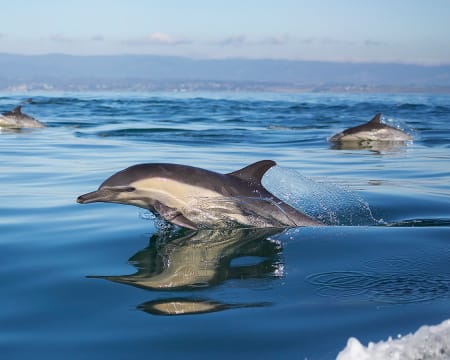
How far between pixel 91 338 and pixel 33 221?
4296mm

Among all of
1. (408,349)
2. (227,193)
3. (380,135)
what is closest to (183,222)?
(227,193)

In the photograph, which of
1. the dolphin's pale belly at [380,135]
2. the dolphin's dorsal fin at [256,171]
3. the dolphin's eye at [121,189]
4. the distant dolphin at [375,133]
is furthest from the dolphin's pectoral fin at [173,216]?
the dolphin's pale belly at [380,135]

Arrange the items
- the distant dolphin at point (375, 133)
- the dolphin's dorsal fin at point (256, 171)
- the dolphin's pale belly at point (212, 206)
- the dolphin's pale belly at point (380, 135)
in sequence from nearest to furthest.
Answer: the dolphin's pale belly at point (212, 206) < the dolphin's dorsal fin at point (256, 171) < the distant dolphin at point (375, 133) < the dolphin's pale belly at point (380, 135)

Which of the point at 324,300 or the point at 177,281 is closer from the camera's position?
the point at 324,300

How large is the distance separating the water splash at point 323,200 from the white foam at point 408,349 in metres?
4.70

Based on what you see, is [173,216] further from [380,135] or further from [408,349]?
[380,135]

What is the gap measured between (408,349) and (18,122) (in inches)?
1004

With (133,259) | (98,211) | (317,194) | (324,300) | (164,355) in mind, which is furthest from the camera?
(317,194)

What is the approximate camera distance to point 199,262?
252 inches

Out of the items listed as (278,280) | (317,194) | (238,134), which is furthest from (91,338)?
(238,134)

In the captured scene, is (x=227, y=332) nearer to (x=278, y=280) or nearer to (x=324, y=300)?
(x=324, y=300)

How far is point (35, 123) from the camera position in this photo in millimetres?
27312

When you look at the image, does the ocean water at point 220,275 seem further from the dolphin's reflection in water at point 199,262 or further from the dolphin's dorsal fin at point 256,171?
the dolphin's dorsal fin at point 256,171

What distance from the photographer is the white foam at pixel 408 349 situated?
11.9 feet
